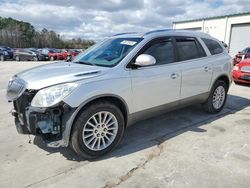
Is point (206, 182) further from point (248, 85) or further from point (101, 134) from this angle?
point (248, 85)

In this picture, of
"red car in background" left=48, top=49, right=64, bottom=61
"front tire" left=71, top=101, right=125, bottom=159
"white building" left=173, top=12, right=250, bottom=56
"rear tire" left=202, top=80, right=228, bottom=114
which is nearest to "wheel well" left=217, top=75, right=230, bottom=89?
"rear tire" left=202, top=80, right=228, bottom=114

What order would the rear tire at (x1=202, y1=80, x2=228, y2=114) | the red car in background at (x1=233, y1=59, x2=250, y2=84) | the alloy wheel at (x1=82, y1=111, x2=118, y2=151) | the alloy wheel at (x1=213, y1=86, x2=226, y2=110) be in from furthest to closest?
the red car in background at (x1=233, y1=59, x2=250, y2=84) → the alloy wheel at (x1=213, y1=86, x2=226, y2=110) → the rear tire at (x1=202, y1=80, x2=228, y2=114) → the alloy wheel at (x1=82, y1=111, x2=118, y2=151)

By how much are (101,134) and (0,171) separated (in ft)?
4.55

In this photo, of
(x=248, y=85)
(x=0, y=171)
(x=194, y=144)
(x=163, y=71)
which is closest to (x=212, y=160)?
(x=194, y=144)

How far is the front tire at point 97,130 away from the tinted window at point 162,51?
114cm

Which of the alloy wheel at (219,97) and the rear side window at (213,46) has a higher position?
the rear side window at (213,46)

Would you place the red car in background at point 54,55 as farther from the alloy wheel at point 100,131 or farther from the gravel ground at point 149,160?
the alloy wheel at point 100,131

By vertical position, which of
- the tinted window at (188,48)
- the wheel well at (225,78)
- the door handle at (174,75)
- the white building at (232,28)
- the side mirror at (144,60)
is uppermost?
the white building at (232,28)

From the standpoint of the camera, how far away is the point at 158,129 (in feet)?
14.5

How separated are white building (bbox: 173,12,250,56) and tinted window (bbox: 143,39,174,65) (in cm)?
2260

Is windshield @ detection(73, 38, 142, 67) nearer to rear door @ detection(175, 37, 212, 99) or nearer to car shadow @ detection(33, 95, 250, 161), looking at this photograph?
rear door @ detection(175, 37, 212, 99)

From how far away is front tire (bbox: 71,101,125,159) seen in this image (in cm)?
311

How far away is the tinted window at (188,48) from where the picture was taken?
4305 millimetres

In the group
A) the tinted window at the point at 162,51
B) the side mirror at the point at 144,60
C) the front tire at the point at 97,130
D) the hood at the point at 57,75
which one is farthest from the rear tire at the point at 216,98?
the hood at the point at 57,75
